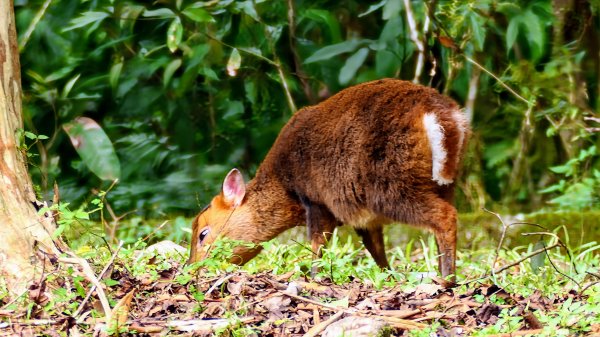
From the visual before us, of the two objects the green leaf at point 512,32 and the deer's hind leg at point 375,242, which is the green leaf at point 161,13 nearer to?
the deer's hind leg at point 375,242

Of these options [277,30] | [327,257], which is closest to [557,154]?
[277,30]

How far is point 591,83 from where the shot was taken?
8.55 m

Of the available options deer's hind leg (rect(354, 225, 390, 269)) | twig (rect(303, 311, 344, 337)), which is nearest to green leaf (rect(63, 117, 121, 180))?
deer's hind leg (rect(354, 225, 390, 269))

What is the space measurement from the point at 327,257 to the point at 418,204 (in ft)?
2.34

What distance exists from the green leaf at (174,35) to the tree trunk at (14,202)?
2766 millimetres

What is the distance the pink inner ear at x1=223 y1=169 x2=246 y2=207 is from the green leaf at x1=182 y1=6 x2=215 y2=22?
138cm

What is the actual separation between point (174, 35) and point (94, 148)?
3.60ft

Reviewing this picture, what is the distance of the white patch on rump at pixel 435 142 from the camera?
521cm

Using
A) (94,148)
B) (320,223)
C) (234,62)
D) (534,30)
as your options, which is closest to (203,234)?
(320,223)

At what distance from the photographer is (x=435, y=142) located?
17.2 ft

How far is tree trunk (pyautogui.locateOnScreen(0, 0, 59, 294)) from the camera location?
4.14 m

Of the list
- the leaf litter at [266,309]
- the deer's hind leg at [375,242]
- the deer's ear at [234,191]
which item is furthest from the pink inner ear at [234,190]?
the leaf litter at [266,309]

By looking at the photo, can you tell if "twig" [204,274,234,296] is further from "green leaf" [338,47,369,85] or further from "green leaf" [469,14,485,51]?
"green leaf" [469,14,485,51]

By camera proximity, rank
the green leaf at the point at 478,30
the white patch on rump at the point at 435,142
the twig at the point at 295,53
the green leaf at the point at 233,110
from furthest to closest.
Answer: the green leaf at the point at 233,110 < the twig at the point at 295,53 < the green leaf at the point at 478,30 < the white patch on rump at the point at 435,142
